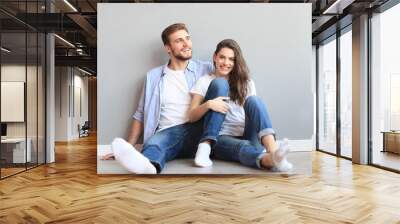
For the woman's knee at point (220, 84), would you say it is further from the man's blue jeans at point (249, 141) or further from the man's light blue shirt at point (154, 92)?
the man's blue jeans at point (249, 141)

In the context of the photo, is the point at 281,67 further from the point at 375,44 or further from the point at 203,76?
the point at 375,44

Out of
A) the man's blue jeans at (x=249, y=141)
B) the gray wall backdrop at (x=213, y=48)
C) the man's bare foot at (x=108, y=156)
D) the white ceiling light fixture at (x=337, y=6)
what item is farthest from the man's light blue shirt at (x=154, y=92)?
the white ceiling light fixture at (x=337, y=6)

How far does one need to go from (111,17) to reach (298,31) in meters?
2.79

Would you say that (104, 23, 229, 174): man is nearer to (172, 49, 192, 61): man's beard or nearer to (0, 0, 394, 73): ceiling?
(172, 49, 192, 61): man's beard

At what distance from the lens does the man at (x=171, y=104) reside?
5.93 meters

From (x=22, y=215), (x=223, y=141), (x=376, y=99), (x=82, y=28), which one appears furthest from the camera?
(x=82, y=28)

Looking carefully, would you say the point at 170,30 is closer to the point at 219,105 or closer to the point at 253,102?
the point at 219,105

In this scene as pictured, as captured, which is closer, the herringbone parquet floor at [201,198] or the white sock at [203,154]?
the herringbone parquet floor at [201,198]

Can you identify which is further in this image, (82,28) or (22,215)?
(82,28)

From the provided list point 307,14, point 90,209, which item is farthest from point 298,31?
point 90,209

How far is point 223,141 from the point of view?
5.92 m

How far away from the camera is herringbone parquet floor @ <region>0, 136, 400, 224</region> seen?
3.74 metres

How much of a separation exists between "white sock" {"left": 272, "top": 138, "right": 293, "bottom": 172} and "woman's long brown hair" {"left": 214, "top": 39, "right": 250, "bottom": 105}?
0.83m

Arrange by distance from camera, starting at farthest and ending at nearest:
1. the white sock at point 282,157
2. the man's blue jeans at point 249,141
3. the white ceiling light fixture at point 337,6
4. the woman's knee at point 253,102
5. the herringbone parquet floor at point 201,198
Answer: the white ceiling light fixture at point 337,6 → the woman's knee at point 253,102 → the man's blue jeans at point 249,141 → the white sock at point 282,157 → the herringbone parquet floor at point 201,198
